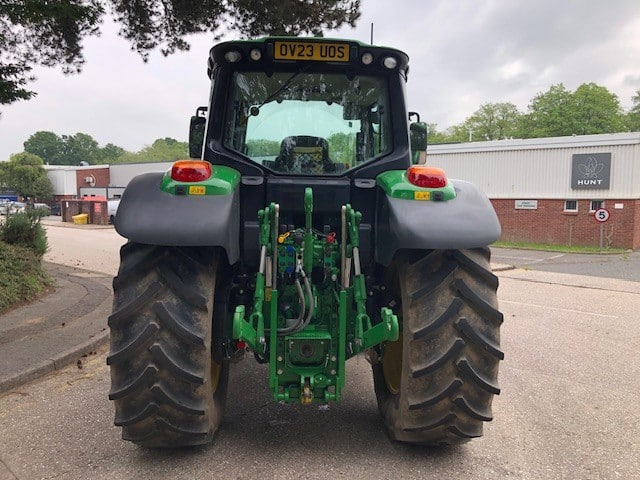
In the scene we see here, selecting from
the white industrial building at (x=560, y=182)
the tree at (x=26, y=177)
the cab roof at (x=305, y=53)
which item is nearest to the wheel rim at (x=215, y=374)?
the cab roof at (x=305, y=53)

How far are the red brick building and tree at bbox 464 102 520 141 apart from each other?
4484 centimetres

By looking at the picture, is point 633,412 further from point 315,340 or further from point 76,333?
point 76,333

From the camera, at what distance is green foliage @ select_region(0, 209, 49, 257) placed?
9.38m

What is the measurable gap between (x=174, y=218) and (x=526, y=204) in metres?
23.1

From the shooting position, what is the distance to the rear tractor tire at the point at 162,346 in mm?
2881

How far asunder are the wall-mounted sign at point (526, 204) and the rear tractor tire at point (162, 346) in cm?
2275

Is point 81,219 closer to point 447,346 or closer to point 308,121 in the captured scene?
point 308,121

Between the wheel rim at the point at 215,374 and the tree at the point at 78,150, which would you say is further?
the tree at the point at 78,150

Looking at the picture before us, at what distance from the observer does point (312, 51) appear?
3443mm

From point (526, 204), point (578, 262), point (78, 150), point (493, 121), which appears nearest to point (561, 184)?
point (526, 204)

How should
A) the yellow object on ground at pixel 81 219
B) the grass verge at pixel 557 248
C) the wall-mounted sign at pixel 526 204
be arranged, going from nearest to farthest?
the grass verge at pixel 557 248
the wall-mounted sign at pixel 526 204
the yellow object on ground at pixel 81 219

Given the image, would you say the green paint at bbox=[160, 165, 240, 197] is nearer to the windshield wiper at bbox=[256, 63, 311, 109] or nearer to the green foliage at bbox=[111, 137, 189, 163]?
the windshield wiper at bbox=[256, 63, 311, 109]

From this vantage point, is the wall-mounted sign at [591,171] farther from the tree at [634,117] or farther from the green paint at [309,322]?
the tree at [634,117]

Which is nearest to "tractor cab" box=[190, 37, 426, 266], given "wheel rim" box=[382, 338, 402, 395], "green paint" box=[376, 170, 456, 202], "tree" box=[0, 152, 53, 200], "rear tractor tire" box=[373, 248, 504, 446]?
"green paint" box=[376, 170, 456, 202]
